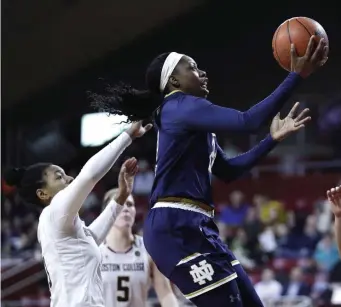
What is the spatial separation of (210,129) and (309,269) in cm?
A: 733

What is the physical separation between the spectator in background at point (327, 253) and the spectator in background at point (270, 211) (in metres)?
1.15

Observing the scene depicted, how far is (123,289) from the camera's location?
550 cm

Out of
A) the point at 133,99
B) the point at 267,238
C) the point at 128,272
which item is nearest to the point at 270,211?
the point at 267,238

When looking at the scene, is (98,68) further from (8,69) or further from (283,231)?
(283,231)

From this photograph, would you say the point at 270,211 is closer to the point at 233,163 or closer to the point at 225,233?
the point at 225,233

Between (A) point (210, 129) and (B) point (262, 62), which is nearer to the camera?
(A) point (210, 129)

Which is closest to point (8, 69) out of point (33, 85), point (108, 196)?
point (33, 85)

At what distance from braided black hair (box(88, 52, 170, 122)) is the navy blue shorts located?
497 mm

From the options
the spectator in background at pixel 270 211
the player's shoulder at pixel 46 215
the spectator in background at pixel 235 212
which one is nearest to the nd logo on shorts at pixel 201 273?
the player's shoulder at pixel 46 215

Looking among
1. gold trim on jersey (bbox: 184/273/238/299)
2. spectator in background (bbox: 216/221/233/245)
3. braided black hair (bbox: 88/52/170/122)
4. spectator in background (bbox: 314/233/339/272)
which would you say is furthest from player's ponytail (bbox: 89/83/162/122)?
spectator in background (bbox: 216/221/233/245)

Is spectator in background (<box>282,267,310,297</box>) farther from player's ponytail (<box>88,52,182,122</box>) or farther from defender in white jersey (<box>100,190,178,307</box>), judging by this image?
player's ponytail (<box>88,52,182,122</box>)

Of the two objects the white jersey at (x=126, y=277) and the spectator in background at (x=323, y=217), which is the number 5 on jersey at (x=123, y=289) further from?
the spectator in background at (x=323, y=217)

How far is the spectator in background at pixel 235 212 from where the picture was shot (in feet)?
40.0

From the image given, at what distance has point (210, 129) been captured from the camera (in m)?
3.62
